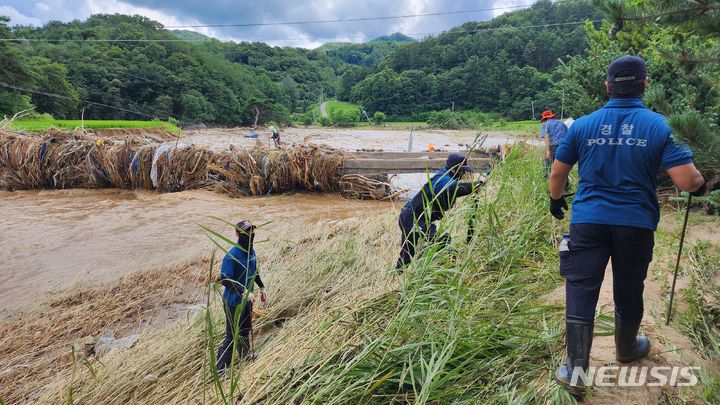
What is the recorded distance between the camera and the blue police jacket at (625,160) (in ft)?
6.46

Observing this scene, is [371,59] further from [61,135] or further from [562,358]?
[562,358]

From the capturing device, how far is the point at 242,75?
89812 millimetres

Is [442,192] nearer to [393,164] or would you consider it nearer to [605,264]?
[605,264]

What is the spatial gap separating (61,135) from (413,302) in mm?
15864

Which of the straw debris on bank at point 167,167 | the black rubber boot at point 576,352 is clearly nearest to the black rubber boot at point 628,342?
the black rubber boot at point 576,352

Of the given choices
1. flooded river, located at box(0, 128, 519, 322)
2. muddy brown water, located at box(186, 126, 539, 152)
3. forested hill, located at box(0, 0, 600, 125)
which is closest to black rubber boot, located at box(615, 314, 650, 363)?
flooded river, located at box(0, 128, 519, 322)

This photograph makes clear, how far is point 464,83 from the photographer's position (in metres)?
81.8

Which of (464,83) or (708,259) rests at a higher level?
(464,83)

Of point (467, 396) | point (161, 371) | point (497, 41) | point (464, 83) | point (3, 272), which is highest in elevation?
point (497, 41)

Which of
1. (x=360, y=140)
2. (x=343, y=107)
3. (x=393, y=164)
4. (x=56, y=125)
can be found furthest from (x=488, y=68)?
(x=393, y=164)

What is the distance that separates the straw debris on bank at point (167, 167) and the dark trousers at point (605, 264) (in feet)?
30.9

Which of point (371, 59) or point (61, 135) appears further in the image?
point (371, 59)

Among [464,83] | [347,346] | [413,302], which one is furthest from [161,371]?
[464,83]
